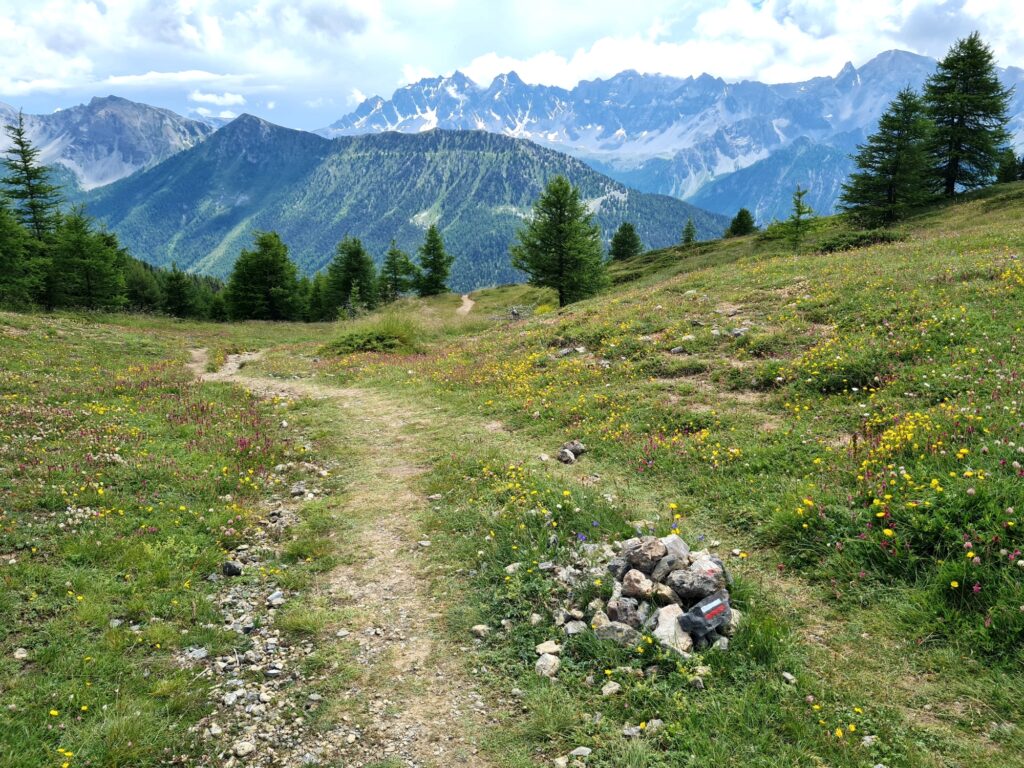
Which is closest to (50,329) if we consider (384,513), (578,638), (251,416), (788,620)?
(251,416)

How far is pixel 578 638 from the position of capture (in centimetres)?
617

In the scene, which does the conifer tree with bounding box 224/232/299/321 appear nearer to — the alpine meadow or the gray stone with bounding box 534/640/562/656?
the alpine meadow

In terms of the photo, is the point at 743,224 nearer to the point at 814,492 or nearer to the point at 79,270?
the point at 814,492

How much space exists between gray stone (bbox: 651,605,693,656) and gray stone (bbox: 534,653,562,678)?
116cm

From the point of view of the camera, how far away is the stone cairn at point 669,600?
19.0ft

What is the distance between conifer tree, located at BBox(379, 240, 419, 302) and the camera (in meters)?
82.6

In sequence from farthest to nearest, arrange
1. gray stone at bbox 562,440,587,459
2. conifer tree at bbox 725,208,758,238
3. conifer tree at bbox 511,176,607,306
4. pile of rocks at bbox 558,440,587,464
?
conifer tree at bbox 725,208,758,238 → conifer tree at bbox 511,176,607,306 → gray stone at bbox 562,440,587,459 → pile of rocks at bbox 558,440,587,464

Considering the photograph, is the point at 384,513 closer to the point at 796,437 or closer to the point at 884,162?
the point at 796,437

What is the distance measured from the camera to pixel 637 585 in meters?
6.34

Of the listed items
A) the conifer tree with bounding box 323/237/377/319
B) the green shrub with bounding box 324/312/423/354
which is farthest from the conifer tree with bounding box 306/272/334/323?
the green shrub with bounding box 324/312/423/354

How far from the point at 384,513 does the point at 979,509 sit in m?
8.90

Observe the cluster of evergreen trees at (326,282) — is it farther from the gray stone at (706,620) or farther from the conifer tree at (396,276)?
the gray stone at (706,620)

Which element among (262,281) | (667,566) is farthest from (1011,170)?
(262,281)

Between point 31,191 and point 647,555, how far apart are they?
63.9m
